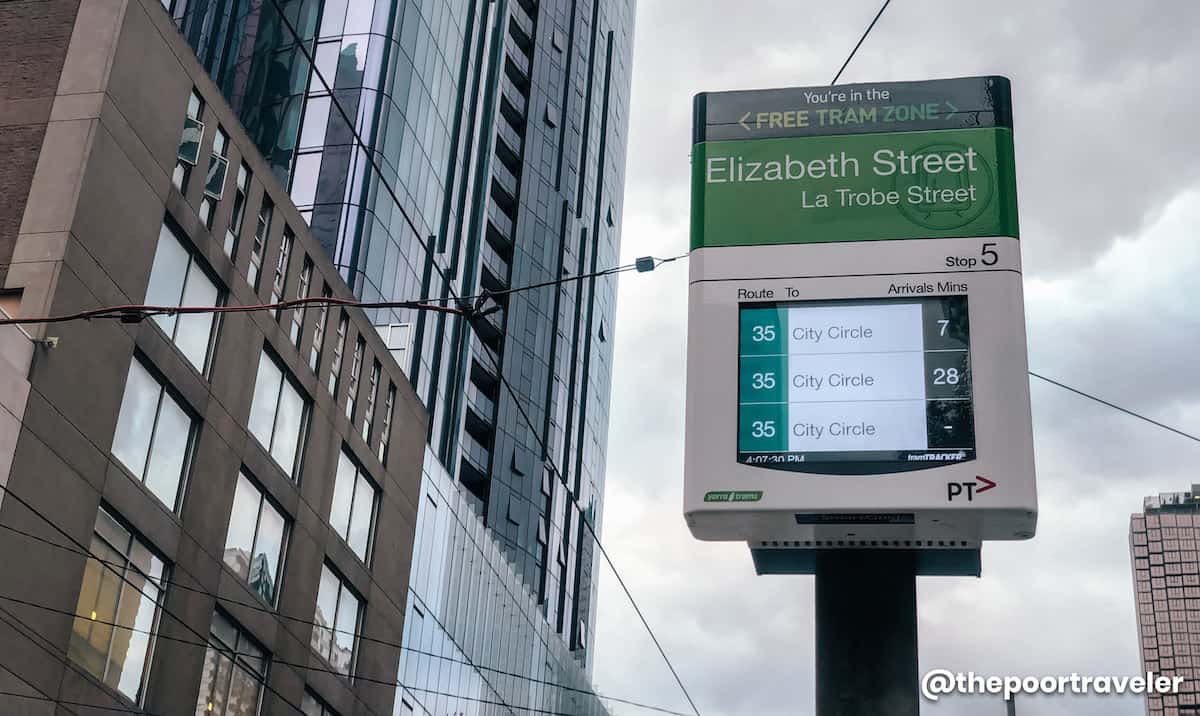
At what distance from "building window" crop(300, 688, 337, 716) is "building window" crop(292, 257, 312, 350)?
28.0 feet

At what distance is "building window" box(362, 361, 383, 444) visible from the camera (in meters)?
39.8

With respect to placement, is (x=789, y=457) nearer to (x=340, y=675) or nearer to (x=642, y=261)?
(x=642, y=261)

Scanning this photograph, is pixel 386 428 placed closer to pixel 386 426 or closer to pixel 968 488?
pixel 386 426

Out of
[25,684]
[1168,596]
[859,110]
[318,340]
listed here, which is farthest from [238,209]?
[1168,596]

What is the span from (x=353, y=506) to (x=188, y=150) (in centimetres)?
1257

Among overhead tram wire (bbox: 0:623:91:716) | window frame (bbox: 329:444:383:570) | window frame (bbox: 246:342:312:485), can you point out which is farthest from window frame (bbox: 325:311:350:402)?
overhead tram wire (bbox: 0:623:91:716)

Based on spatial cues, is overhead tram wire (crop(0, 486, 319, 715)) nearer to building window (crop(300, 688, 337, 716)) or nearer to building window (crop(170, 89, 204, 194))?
building window (crop(300, 688, 337, 716))

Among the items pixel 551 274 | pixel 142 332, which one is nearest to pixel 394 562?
pixel 142 332

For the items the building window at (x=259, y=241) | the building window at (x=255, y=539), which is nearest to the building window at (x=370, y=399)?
the building window at (x=255, y=539)

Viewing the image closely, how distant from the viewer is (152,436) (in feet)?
91.0

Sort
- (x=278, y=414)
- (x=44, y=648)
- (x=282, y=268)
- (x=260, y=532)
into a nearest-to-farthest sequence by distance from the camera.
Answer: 1. (x=44, y=648)
2. (x=260, y=532)
3. (x=278, y=414)
4. (x=282, y=268)

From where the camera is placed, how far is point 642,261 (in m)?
16.5

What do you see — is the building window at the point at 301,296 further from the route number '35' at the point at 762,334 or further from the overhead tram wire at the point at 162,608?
the route number '35' at the point at 762,334

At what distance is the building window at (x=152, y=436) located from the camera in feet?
88.3
